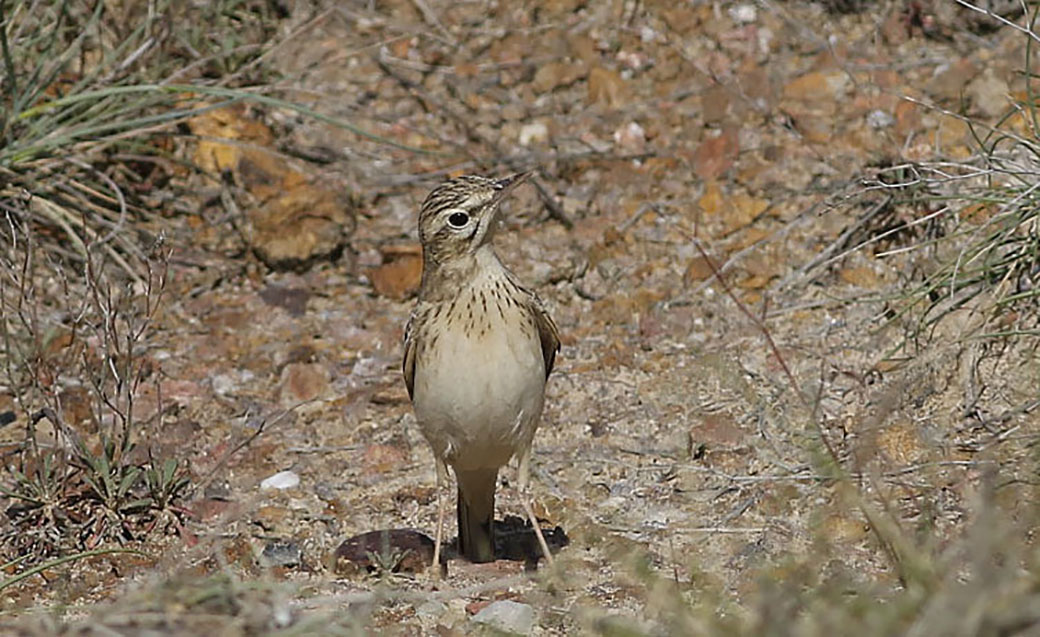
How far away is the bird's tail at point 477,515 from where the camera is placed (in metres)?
5.28

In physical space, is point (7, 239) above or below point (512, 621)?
above

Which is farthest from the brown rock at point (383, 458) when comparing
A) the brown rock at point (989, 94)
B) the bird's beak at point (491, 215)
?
the brown rock at point (989, 94)

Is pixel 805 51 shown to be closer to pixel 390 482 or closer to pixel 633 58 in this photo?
pixel 633 58

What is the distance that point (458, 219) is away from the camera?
Result: 494 centimetres

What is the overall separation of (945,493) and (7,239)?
4.42m

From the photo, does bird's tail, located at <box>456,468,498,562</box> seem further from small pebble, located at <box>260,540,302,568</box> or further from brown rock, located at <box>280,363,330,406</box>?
brown rock, located at <box>280,363,330,406</box>

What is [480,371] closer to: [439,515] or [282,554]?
[439,515]

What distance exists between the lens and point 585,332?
7.10m

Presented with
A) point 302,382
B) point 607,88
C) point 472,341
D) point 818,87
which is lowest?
point 302,382

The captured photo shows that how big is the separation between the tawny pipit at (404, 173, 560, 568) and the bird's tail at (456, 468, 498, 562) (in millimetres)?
170

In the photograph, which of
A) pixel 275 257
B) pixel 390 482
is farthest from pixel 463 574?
pixel 275 257

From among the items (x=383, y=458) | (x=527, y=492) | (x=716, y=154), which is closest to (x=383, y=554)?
(x=527, y=492)

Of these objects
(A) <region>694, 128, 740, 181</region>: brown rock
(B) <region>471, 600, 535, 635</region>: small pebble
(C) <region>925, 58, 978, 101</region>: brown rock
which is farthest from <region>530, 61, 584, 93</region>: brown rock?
(B) <region>471, 600, 535, 635</region>: small pebble

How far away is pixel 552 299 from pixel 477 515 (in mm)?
2189
